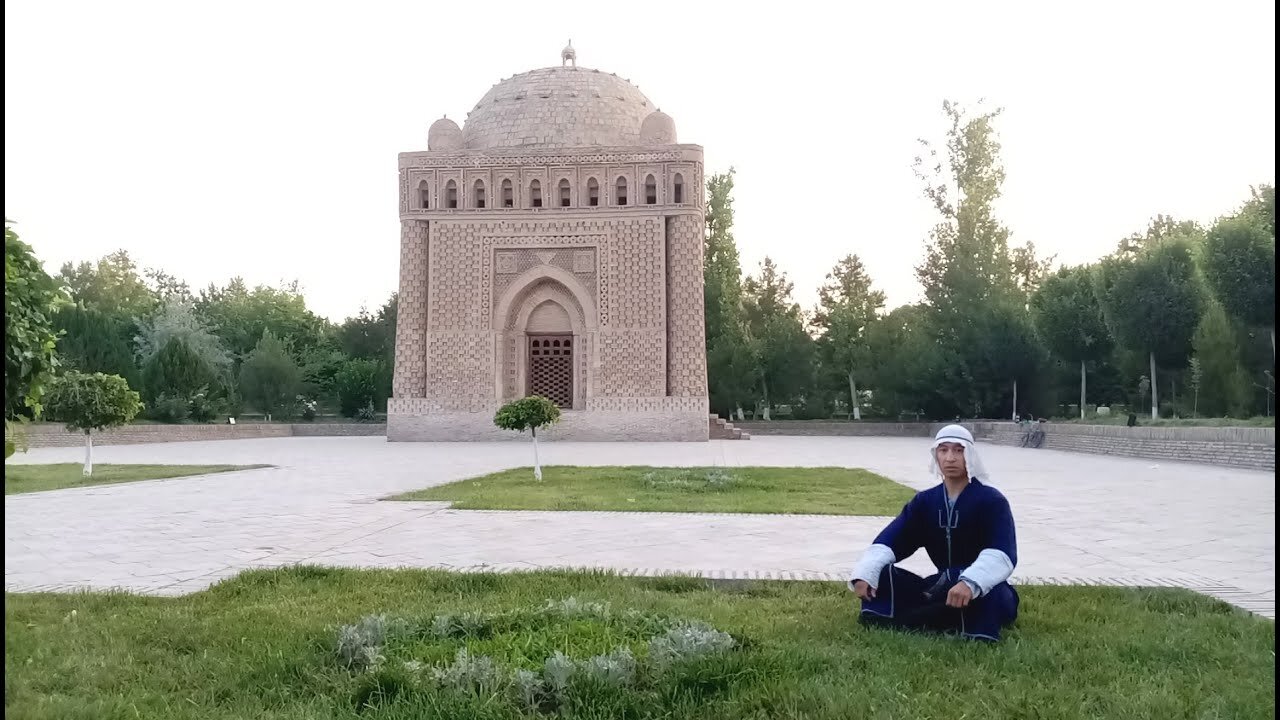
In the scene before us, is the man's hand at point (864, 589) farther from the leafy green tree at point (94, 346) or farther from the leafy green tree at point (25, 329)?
the leafy green tree at point (94, 346)

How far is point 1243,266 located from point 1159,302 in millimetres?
4061

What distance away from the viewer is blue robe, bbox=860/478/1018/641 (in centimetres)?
395

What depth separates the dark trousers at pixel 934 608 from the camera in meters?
3.91

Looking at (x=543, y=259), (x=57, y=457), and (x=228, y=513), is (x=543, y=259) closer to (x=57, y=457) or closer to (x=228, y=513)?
(x=57, y=457)

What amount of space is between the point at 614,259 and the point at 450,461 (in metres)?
12.4

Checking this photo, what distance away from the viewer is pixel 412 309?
29.6m

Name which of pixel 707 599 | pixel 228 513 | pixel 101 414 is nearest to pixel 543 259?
pixel 101 414

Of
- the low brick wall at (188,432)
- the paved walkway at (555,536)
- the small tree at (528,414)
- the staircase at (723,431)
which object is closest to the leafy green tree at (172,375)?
the low brick wall at (188,432)

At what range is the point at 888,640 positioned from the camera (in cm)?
386

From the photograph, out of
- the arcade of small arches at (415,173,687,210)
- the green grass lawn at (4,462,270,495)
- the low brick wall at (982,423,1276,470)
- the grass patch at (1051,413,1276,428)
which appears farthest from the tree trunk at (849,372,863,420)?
the green grass lawn at (4,462,270,495)

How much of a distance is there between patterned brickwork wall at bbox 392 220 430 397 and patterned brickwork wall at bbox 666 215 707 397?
710 cm

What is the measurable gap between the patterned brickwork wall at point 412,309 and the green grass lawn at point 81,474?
13071mm

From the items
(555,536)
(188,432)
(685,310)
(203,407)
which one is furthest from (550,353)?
(555,536)

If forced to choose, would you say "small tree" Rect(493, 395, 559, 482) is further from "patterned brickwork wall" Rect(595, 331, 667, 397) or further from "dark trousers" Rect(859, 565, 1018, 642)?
"patterned brickwork wall" Rect(595, 331, 667, 397)
